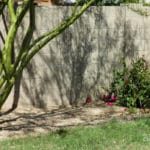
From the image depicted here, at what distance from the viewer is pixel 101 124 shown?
7617 mm

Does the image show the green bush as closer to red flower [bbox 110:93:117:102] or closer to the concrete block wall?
red flower [bbox 110:93:117:102]

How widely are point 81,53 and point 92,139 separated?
294 centimetres

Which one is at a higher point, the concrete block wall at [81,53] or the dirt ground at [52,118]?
the concrete block wall at [81,53]

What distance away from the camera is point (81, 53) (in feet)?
30.4

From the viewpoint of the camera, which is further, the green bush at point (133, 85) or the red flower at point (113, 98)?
the red flower at point (113, 98)

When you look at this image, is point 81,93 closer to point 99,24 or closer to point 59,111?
point 59,111

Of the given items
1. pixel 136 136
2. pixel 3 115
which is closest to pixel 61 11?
pixel 3 115

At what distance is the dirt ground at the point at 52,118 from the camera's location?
7.29 metres

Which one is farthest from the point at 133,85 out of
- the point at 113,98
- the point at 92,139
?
the point at 92,139

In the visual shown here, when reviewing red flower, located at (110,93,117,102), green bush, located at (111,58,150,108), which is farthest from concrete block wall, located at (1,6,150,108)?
green bush, located at (111,58,150,108)

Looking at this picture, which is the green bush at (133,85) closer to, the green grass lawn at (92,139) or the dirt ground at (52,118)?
the dirt ground at (52,118)

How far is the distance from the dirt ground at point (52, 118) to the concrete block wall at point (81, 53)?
36cm

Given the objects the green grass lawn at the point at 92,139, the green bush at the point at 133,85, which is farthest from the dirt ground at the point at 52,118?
the green grass lawn at the point at 92,139

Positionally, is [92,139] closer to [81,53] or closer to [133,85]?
[133,85]
